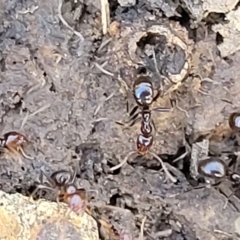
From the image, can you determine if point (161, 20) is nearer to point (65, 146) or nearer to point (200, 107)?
point (200, 107)

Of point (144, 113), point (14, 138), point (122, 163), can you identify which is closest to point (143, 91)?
point (144, 113)

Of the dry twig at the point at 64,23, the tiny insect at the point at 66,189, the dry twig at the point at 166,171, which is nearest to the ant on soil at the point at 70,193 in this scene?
the tiny insect at the point at 66,189

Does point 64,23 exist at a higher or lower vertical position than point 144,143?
A: higher

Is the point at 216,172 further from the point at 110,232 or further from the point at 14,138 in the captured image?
the point at 14,138

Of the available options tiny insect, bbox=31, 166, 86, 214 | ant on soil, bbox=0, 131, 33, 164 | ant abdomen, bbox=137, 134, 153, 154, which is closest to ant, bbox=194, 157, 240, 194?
ant abdomen, bbox=137, 134, 153, 154

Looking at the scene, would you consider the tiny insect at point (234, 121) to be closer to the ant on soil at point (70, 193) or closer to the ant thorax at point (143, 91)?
the ant thorax at point (143, 91)

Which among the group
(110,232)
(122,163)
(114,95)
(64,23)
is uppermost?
(64,23)

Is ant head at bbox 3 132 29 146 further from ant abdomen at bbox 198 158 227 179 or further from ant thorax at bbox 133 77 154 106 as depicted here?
ant abdomen at bbox 198 158 227 179
